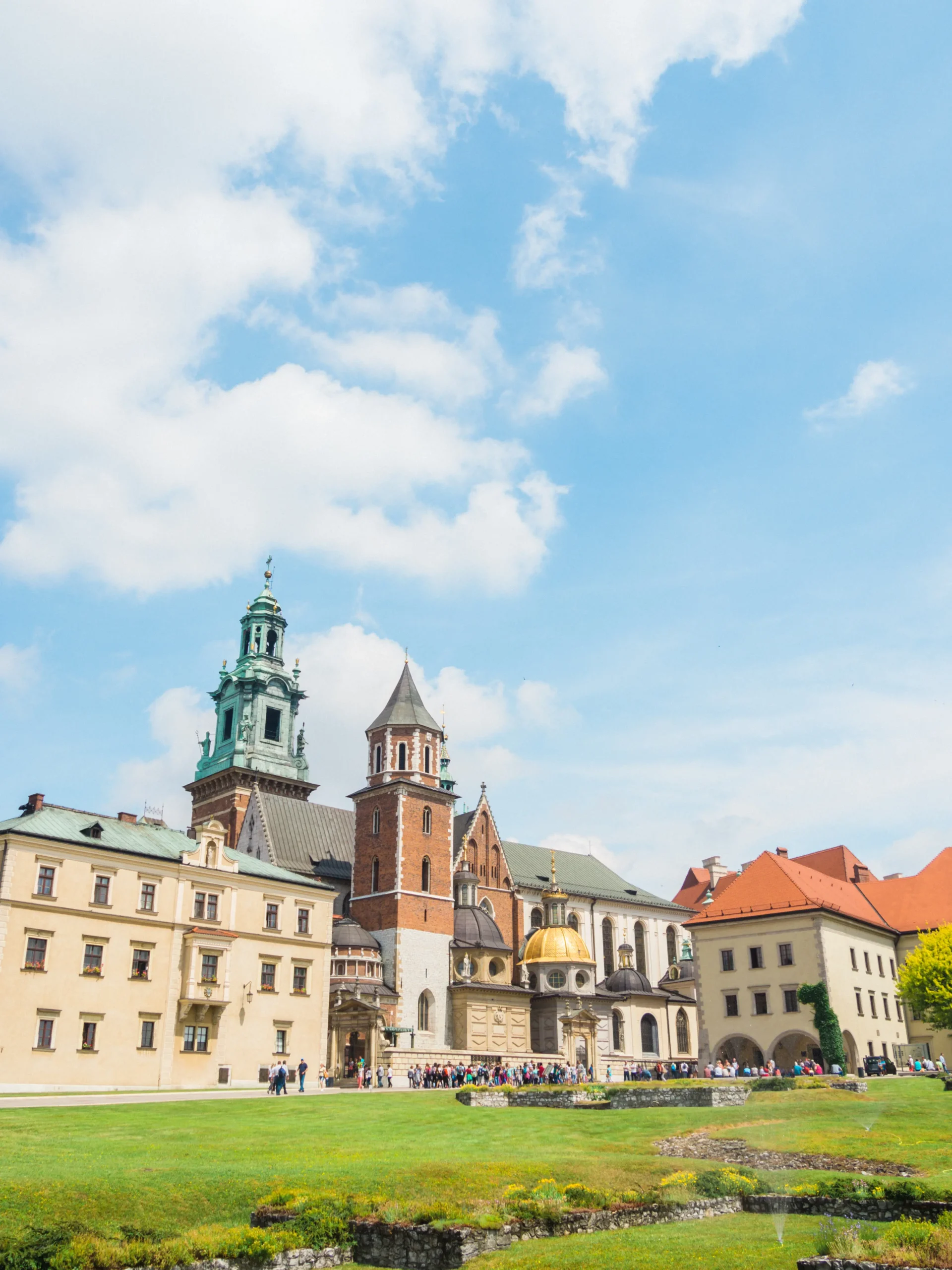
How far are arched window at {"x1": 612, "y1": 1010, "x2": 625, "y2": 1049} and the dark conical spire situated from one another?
23.6 m

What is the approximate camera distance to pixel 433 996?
65.4 metres

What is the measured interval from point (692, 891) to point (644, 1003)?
96.7 ft

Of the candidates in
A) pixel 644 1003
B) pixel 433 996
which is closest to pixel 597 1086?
pixel 433 996

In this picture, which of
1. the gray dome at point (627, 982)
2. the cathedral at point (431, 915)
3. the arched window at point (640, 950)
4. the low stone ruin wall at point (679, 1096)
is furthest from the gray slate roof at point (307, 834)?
the low stone ruin wall at point (679, 1096)

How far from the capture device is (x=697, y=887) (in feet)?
353

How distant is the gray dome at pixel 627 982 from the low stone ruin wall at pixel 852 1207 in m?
60.5

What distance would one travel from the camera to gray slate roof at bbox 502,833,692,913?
8775cm

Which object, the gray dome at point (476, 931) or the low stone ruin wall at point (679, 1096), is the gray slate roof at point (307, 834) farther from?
the low stone ruin wall at point (679, 1096)

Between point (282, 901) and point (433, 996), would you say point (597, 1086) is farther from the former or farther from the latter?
point (433, 996)

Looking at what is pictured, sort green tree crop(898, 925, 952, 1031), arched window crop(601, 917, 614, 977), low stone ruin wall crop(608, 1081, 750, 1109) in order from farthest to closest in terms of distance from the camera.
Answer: arched window crop(601, 917, 614, 977) < green tree crop(898, 925, 952, 1031) < low stone ruin wall crop(608, 1081, 750, 1109)

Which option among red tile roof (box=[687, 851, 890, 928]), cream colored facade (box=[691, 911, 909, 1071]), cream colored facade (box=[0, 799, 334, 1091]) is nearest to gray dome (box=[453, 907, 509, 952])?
red tile roof (box=[687, 851, 890, 928])

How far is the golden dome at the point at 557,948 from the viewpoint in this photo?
72.2 meters

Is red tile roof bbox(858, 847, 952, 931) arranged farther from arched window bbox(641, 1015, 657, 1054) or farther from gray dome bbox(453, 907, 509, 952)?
gray dome bbox(453, 907, 509, 952)

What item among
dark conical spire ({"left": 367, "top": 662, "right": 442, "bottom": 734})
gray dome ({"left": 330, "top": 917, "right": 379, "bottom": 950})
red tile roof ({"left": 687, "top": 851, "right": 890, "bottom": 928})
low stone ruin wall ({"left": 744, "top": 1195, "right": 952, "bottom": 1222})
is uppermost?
dark conical spire ({"left": 367, "top": 662, "right": 442, "bottom": 734})
